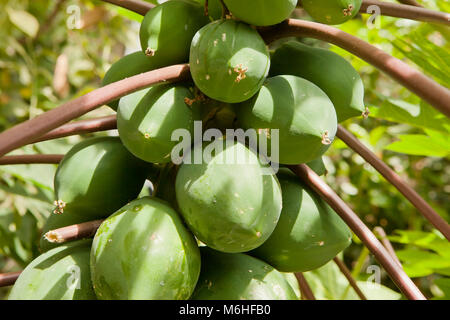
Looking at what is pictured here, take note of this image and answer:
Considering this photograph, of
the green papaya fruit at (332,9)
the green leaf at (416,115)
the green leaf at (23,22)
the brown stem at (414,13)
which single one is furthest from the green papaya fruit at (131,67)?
the green leaf at (23,22)

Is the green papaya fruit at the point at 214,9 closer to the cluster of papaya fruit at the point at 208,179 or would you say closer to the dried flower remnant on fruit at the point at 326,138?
the cluster of papaya fruit at the point at 208,179

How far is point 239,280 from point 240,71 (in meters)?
0.24

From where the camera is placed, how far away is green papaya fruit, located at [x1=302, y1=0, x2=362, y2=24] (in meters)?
0.61

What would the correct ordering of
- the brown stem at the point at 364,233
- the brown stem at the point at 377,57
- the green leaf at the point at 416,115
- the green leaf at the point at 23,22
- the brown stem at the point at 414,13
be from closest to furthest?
the brown stem at the point at 377,57
the brown stem at the point at 364,233
the brown stem at the point at 414,13
the green leaf at the point at 416,115
the green leaf at the point at 23,22

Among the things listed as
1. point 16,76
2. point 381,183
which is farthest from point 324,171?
point 16,76

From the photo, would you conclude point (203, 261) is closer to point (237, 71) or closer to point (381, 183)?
point (237, 71)

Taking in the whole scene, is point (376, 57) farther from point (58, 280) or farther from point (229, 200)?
point (58, 280)

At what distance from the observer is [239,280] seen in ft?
1.78

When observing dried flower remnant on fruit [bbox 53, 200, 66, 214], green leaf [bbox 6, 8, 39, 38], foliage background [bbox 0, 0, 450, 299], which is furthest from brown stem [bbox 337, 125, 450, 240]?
green leaf [bbox 6, 8, 39, 38]

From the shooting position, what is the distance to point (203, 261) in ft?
1.92

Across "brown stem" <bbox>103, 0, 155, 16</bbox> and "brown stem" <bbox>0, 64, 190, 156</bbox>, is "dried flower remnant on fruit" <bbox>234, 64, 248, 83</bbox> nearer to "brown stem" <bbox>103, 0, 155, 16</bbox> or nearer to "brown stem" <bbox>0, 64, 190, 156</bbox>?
"brown stem" <bbox>0, 64, 190, 156</bbox>

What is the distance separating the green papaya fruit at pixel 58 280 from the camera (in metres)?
0.53

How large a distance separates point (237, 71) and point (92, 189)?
0.24 meters

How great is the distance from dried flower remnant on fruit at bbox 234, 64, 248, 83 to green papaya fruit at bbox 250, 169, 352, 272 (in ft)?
0.52
